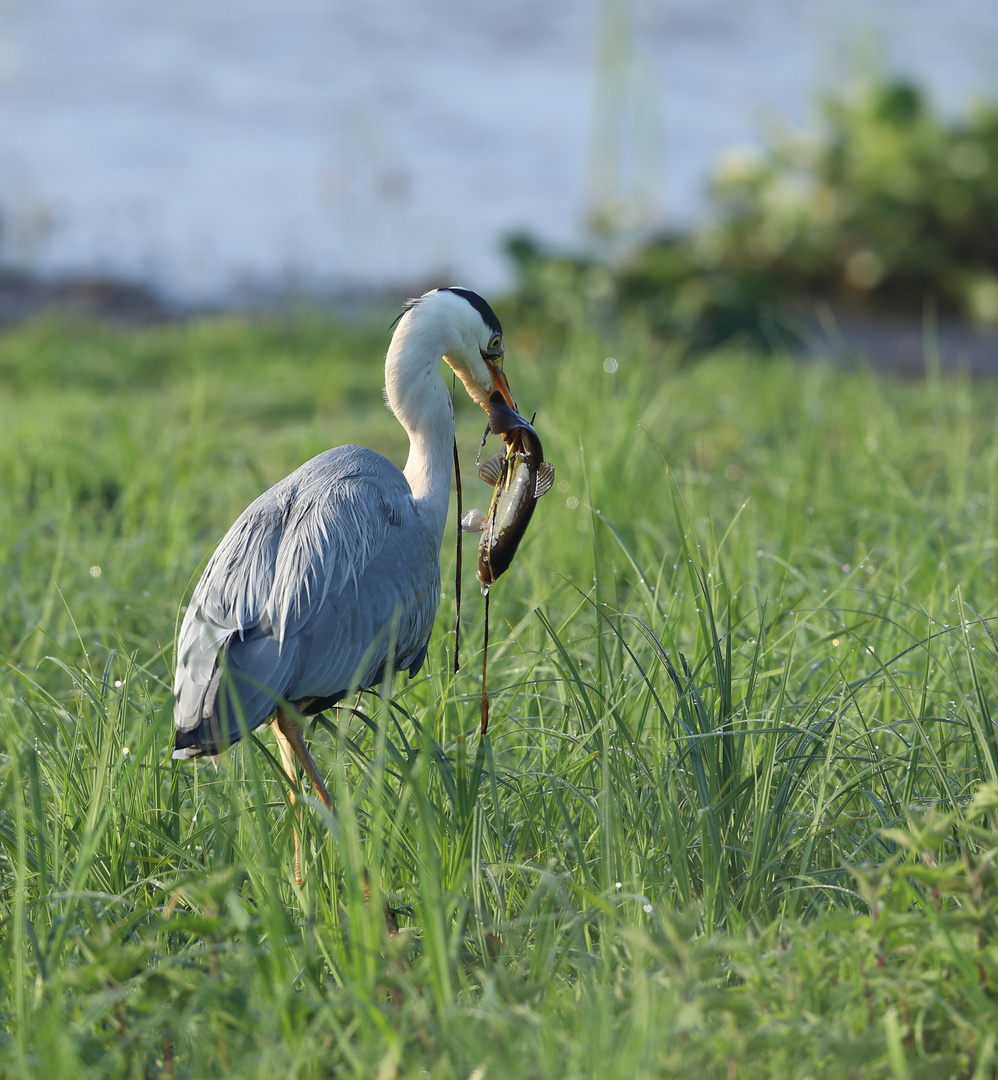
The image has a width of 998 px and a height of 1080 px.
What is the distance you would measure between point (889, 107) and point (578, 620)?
6.92 m

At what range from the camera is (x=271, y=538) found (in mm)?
2482

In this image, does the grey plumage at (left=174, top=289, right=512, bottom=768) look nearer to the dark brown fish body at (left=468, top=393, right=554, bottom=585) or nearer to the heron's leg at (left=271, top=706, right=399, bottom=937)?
the heron's leg at (left=271, top=706, right=399, bottom=937)

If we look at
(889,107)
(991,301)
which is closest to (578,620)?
(991,301)

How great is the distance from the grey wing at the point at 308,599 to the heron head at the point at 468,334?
313mm

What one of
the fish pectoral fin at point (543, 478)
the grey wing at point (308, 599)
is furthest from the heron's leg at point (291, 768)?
the fish pectoral fin at point (543, 478)

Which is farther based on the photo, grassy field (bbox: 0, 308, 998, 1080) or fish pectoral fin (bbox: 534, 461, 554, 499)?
fish pectoral fin (bbox: 534, 461, 554, 499)

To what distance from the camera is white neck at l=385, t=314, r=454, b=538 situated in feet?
8.61

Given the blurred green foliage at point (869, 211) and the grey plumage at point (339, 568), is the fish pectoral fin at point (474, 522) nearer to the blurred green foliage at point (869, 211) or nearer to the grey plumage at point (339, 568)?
the grey plumage at point (339, 568)

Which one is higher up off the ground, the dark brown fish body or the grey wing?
the dark brown fish body

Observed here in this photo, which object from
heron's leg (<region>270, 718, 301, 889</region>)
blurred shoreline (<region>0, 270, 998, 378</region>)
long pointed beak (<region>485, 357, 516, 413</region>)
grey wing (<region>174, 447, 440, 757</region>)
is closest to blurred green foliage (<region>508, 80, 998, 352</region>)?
blurred shoreline (<region>0, 270, 998, 378</region>)

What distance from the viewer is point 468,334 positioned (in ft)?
8.87

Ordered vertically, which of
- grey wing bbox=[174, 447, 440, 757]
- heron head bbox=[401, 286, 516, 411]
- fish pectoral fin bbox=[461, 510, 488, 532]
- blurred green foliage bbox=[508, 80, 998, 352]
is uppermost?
blurred green foliage bbox=[508, 80, 998, 352]

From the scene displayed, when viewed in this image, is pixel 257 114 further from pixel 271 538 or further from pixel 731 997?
pixel 731 997

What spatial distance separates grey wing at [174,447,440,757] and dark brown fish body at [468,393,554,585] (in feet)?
0.76
